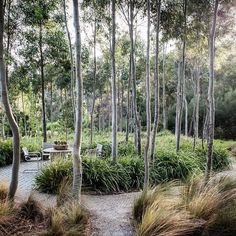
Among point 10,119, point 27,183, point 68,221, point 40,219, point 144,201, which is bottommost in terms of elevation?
point 27,183

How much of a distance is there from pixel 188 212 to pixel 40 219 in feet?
7.43

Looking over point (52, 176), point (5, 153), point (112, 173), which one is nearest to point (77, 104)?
point (52, 176)

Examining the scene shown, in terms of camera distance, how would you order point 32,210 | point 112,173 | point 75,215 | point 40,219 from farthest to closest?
point 112,173 → point 32,210 → point 40,219 → point 75,215

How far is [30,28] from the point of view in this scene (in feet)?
36.9

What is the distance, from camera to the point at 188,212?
4383 mm

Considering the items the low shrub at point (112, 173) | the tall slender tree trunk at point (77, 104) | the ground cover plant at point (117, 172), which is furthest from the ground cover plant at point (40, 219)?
the low shrub at point (112, 173)

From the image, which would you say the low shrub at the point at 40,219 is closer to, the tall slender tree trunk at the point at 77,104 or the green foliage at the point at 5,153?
the tall slender tree trunk at the point at 77,104

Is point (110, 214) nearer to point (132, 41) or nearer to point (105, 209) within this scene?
point (105, 209)

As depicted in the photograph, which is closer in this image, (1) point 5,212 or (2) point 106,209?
(1) point 5,212

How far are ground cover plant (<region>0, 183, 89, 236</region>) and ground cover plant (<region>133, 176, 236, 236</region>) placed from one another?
2.79ft

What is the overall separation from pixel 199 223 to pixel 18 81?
36.6 ft

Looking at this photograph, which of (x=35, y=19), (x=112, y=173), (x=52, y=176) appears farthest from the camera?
(x=35, y=19)

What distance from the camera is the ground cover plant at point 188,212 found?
13.1ft

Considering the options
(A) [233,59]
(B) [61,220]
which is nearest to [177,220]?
(B) [61,220]
